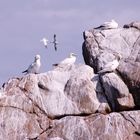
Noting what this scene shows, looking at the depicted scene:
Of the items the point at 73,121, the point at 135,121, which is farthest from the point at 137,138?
the point at 73,121

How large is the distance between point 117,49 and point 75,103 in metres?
3.56

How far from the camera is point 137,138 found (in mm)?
31469

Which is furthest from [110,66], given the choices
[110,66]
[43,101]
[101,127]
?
[43,101]

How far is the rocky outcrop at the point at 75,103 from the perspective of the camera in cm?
3177

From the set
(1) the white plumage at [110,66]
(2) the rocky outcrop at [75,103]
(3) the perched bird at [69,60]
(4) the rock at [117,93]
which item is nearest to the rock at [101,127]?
(2) the rocky outcrop at [75,103]

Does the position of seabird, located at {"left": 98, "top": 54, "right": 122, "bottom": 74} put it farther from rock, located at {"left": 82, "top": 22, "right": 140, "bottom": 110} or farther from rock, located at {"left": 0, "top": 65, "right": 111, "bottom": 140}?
rock, located at {"left": 0, "top": 65, "right": 111, "bottom": 140}

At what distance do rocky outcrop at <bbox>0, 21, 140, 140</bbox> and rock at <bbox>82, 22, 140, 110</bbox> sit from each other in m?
0.04

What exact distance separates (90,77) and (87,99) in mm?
1189

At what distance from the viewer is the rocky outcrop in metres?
31.8

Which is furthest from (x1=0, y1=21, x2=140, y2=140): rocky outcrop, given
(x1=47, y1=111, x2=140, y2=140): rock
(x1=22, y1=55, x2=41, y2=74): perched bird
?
(x1=22, y1=55, x2=41, y2=74): perched bird

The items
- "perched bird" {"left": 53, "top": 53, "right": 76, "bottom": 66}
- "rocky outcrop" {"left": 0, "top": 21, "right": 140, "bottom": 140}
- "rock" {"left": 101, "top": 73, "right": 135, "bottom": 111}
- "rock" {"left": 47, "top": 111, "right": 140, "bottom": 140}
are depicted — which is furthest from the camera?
"perched bird" {"left": 53, "top": 53, "right": 76, "bottom": 66}

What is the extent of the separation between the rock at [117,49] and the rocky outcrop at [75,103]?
43mm

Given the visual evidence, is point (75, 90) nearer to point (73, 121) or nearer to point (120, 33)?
point (73, 121)

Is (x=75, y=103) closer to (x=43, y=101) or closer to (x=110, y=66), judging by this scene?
(x=43, y=101)
